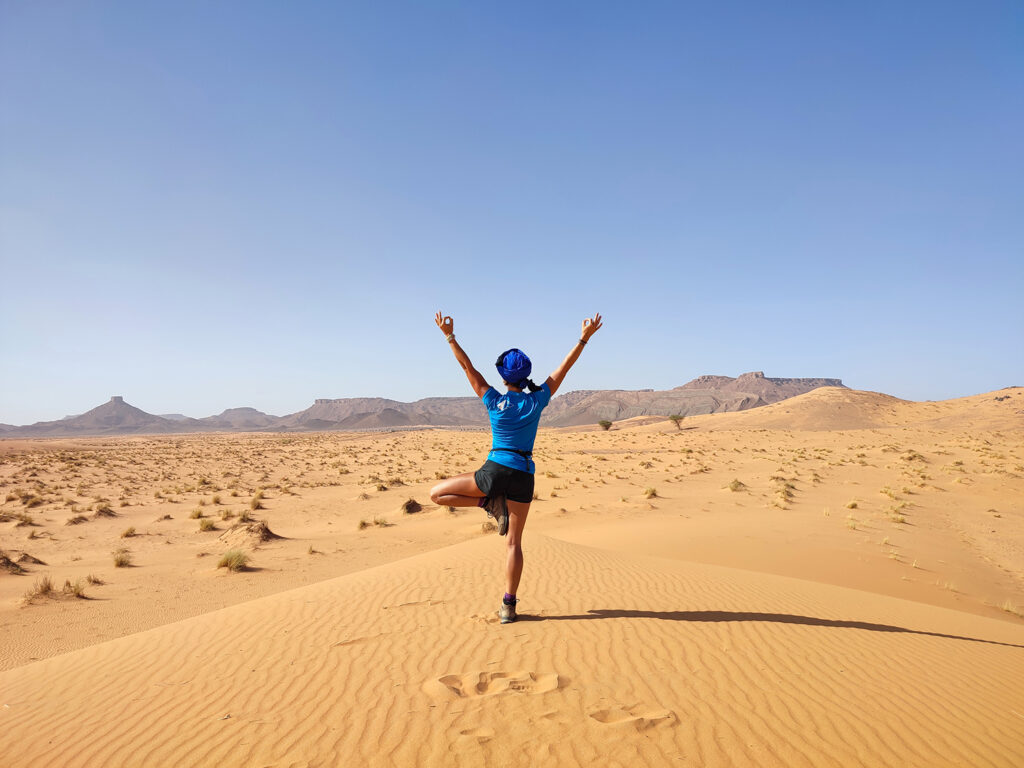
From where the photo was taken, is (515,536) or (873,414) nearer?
(515,536)

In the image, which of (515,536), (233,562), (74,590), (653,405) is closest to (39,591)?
(74,590)

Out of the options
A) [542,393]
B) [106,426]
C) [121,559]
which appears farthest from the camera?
[106,426]

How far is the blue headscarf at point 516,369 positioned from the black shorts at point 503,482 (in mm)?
735

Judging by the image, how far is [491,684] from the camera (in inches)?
150

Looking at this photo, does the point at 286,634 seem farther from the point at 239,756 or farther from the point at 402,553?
the point at 402,553

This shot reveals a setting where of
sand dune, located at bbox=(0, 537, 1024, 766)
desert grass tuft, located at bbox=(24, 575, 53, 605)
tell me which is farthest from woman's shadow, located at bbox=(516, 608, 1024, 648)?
desert grass tuft, located at bbox=(24, 575, 53, 605)

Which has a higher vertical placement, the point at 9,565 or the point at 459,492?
the point at 459,492

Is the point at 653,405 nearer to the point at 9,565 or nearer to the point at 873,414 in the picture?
the point at 873,414

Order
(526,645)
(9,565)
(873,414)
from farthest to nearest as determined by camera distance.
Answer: (873,414) < (9,565) < (526,645)

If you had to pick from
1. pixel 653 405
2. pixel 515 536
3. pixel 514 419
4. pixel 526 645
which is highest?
pixel 653 405

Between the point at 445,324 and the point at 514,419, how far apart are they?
1156mm

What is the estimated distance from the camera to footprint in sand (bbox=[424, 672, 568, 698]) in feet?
12.1

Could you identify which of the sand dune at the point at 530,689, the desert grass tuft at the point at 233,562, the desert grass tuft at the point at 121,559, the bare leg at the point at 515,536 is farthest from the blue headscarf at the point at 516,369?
the desert grass tuft at the point at 121,559

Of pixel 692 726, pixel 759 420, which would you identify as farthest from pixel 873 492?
pixel 759 420
